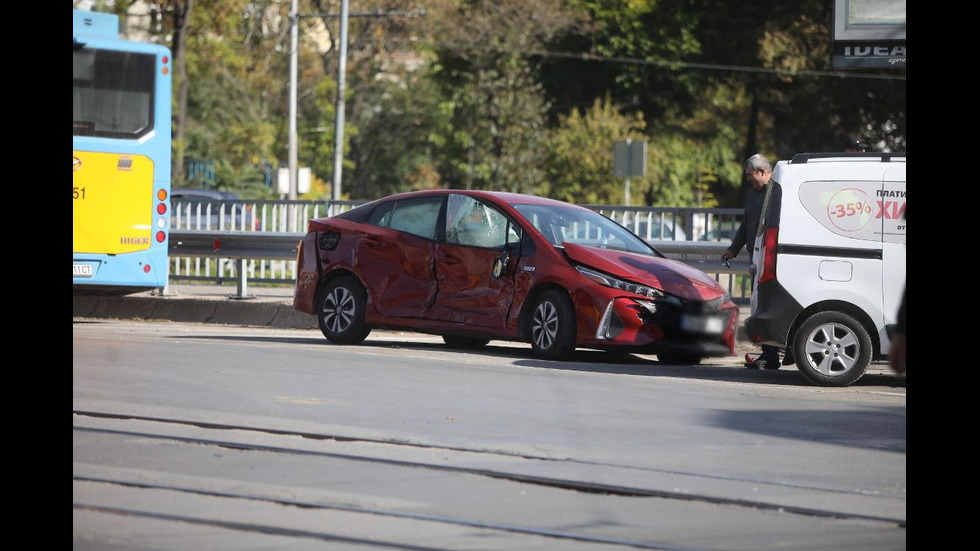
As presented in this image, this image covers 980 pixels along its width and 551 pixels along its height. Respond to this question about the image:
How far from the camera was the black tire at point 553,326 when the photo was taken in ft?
40.5

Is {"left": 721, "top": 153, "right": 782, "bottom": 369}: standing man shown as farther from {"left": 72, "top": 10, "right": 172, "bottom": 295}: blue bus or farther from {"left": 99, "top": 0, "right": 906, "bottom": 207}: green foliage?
{"left": 99, "top": 0, "right": 906, "bottom": 207}: green foliage

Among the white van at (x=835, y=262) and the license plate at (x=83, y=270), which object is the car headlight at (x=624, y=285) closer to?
the white van at (x=835, y=262)

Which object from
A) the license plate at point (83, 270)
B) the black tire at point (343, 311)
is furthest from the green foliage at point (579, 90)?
the black tire at point (343, 311)

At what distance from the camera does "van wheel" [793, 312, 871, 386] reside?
11.1 meters

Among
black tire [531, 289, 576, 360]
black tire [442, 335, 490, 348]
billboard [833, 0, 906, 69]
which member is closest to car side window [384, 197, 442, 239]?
black tire [442, 335, 490, 348]

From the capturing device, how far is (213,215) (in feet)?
65.3

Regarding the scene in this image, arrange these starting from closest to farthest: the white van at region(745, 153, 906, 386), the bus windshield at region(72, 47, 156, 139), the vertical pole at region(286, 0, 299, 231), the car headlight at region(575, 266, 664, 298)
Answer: the white van at region(745, 153, 906, 386), the car headlight at region(575, 266, 664, 298), the bus windshield at region(72, 47, 156, 139), the vertical pole at region(286, 0, 299, 231)

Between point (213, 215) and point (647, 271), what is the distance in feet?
29.2

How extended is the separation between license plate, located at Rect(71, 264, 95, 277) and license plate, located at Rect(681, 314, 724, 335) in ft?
26.3

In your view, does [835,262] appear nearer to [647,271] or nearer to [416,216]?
[647,271]

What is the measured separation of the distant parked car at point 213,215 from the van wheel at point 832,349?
32.7ft
